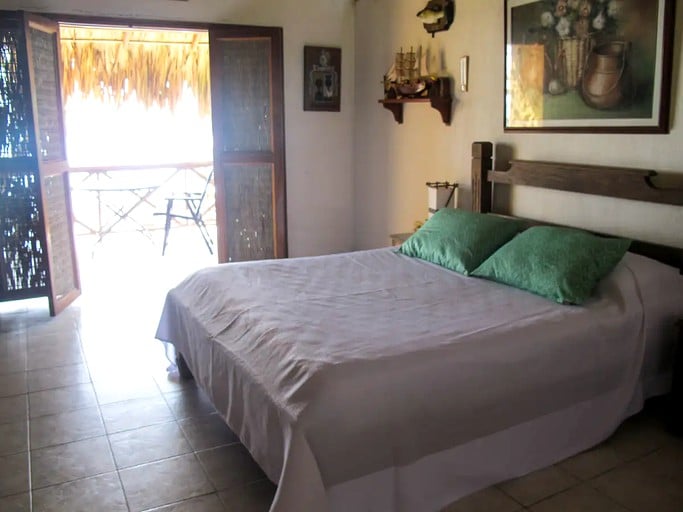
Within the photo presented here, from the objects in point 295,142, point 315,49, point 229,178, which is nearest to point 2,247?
point 229,178

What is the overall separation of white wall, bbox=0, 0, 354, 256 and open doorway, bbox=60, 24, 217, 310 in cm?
141

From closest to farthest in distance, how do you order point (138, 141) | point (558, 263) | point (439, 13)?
point (558, 263), point (439, 13), point (138, 141)

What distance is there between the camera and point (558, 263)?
8.94 ft

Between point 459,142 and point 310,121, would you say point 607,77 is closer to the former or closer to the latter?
point 459,142

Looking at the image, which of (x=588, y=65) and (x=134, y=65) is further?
(x=134, y=65)

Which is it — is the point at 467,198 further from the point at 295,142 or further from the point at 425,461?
the point at 425,461

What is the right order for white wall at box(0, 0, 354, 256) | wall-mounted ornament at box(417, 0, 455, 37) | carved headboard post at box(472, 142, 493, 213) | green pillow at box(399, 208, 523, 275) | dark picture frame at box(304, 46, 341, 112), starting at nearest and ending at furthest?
green pillow at box(399, 208, 523, 275), carved headboard post at box(472, 142, 493, 213), wall-mounted ornament at box(417, 0, 455, 37), white wall at box(0, 0, 354, 256), dark picture frame at box(304, 46, 341, 112)

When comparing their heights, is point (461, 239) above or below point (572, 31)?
below

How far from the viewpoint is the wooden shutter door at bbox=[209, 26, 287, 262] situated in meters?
4.90

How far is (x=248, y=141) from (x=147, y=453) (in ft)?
10.1

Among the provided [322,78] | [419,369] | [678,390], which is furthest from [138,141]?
[678,390]

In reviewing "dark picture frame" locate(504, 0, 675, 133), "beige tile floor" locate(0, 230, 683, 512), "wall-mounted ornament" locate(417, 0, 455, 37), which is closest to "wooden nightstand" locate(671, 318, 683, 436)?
"beige tile floor" locate(0, 230, 683, 512)

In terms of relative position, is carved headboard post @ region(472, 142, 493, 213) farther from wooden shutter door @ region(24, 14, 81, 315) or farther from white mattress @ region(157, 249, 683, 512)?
wooden shutter door @ region(24, 14, 81, 315)

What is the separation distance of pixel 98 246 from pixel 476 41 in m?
4.84
